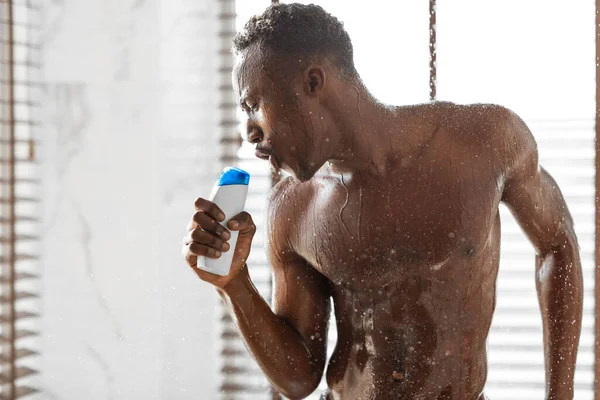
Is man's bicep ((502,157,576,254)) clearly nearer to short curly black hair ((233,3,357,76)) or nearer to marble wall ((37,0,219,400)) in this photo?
short curly black hair ((233,3,357,76))

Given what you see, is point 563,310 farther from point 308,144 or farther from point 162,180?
point 162,180

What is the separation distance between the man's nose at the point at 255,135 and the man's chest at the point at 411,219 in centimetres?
12

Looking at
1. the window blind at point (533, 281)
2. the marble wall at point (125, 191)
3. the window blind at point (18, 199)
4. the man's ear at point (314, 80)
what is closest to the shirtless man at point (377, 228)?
the man's ear at point (314, 80)

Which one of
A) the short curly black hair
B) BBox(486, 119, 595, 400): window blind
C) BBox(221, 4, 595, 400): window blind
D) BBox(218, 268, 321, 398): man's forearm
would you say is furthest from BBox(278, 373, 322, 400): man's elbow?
BBox(486, 119, 595, 400): window blind

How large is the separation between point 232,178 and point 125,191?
2.86ft

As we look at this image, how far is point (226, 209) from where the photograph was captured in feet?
2.80

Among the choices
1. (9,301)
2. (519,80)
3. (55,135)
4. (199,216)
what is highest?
(519,80)

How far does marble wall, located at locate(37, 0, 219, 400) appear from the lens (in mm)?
1646

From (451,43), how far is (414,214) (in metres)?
0.72

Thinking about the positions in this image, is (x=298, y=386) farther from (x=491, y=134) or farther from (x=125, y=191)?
(x=125, y=191)

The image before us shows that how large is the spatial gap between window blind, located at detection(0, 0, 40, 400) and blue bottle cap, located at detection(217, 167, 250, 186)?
40.2 inches

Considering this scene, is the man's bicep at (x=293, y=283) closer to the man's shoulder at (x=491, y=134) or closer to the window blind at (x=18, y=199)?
the man's shoulder at (x=491, y=134)

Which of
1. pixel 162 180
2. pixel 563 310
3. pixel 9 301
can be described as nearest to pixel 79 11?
pixel 162 180

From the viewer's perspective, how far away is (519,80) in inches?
58.8
